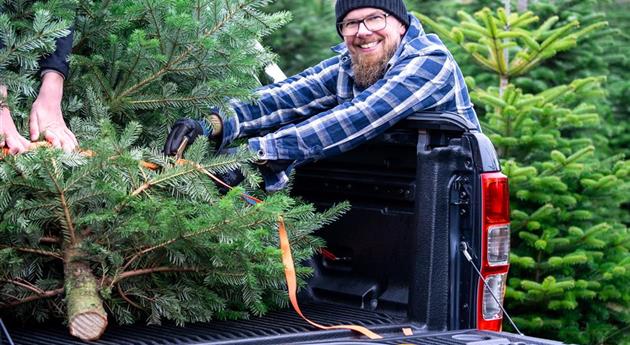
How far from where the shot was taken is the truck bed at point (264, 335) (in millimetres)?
3332

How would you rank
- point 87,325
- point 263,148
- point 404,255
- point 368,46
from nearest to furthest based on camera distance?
point 87,325 → point 263,148 → point 404,255 → point 368,46

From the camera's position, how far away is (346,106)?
4191 mm

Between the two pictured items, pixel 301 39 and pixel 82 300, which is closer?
pixel 82 300

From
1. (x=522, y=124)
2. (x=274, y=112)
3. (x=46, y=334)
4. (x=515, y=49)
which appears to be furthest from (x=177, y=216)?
(x=515, y=49)

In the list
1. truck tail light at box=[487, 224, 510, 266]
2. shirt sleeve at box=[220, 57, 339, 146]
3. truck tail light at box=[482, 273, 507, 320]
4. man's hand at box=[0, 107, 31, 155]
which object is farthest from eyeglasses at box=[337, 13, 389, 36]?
man's hand at box=[0, 107, 31, 155]

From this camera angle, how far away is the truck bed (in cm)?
333

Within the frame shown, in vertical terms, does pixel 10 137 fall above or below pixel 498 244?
above

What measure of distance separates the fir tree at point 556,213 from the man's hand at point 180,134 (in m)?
3.33

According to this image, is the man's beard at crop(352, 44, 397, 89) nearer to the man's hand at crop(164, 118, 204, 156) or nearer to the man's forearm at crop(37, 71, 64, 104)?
the man's hand at crop(164, 118, 204, 156)

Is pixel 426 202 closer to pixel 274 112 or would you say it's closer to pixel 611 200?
pixel 274 112

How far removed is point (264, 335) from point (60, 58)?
122 cm

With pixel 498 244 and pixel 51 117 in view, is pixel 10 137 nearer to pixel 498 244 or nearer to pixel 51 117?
pixel 51 117

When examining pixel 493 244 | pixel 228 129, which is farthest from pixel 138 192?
pixel 493 244

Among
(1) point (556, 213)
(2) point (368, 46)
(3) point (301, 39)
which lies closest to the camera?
(2) point (368, 46)
